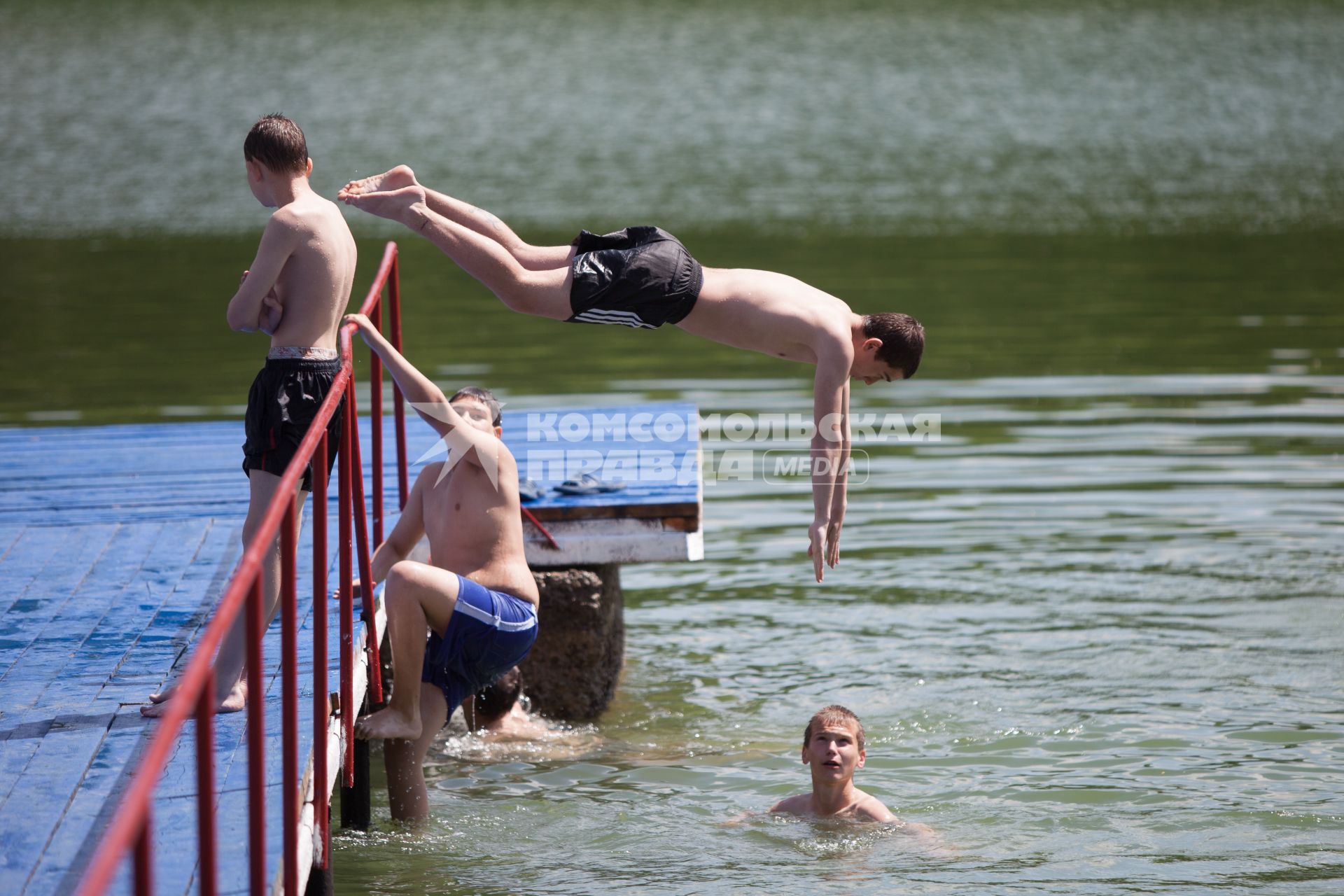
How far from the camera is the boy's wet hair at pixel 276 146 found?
5.15m

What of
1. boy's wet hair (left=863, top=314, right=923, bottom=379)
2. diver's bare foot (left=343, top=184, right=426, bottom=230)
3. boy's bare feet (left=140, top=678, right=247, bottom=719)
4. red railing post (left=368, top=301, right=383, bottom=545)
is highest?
diver's bare foot (left=343, top=184, right=426, bottom=230)

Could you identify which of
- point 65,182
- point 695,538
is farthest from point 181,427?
point 65,182

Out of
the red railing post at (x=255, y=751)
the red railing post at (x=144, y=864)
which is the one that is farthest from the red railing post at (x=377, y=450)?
the red railing post at (x=144, y=864)

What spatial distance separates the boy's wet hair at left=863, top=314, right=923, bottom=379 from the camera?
21.4 feet

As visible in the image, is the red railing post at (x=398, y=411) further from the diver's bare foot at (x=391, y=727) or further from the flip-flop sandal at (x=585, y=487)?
the diver's bare foot at (x=391, y=727)

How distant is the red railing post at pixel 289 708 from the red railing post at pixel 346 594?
1.03 m

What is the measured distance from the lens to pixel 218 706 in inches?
205

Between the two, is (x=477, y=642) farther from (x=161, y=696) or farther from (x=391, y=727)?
(x=161, y=696)

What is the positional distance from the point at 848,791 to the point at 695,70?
107 ft

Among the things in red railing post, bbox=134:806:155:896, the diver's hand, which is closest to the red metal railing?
red railing post, bbox=134:806:155:896

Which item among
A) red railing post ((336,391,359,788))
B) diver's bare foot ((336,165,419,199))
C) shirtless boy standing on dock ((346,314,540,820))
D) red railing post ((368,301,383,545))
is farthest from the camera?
red railing post ((368,301,383,545))

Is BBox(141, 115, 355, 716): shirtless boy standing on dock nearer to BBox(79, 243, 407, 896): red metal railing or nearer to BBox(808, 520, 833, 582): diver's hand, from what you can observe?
BBox(79, 243, 407, 896): red metal railing

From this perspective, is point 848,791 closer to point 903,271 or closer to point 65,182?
point 903,271

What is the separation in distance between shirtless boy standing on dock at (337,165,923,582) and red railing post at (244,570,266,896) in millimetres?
2698
